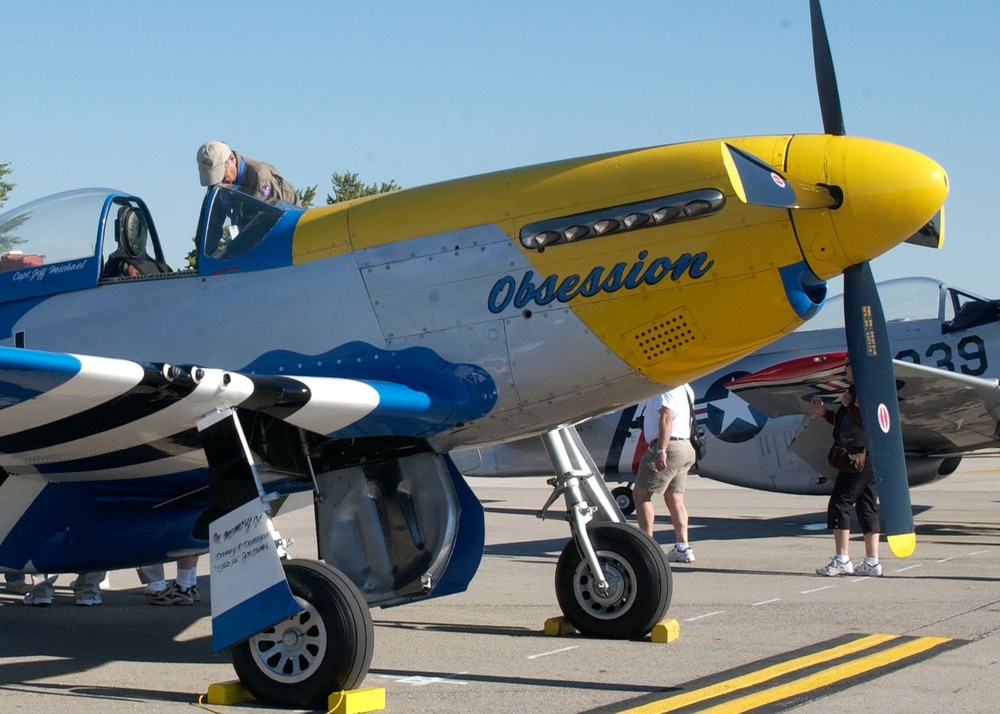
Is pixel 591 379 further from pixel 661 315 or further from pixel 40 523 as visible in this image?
pixel 40 523

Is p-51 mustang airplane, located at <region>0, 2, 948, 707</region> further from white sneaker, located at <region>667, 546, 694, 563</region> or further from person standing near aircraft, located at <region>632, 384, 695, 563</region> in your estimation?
white sneaker, located at <region>667, 546, 694, 563</region>

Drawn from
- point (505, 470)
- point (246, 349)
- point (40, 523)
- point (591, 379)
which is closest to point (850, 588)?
point (591, 379)

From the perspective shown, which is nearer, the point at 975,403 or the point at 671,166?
the point at 671,166

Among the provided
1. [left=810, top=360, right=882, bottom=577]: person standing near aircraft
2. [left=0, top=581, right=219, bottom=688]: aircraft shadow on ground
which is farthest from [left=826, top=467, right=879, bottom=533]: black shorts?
[left=0, top=581, right=219, bottom=688]: aircraft shadow on ground

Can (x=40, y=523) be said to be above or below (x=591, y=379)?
below

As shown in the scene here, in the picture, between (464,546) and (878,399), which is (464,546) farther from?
(878,399)

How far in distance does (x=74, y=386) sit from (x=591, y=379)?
7.52ft

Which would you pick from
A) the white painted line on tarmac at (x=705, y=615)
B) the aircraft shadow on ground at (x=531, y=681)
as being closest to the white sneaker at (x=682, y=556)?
the white painted line on tarmac at (x=705, y=615)

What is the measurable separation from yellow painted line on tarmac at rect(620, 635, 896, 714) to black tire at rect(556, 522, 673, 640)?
34.6 inches

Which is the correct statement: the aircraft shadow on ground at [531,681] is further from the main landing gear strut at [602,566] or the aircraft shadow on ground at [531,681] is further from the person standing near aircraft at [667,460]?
the person standing near aircraft at [667,460]

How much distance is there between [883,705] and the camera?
4434 millimetres

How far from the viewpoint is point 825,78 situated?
5.86 meters

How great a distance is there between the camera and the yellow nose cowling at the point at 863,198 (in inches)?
197

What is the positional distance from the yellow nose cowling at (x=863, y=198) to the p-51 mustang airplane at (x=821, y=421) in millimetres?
5849
